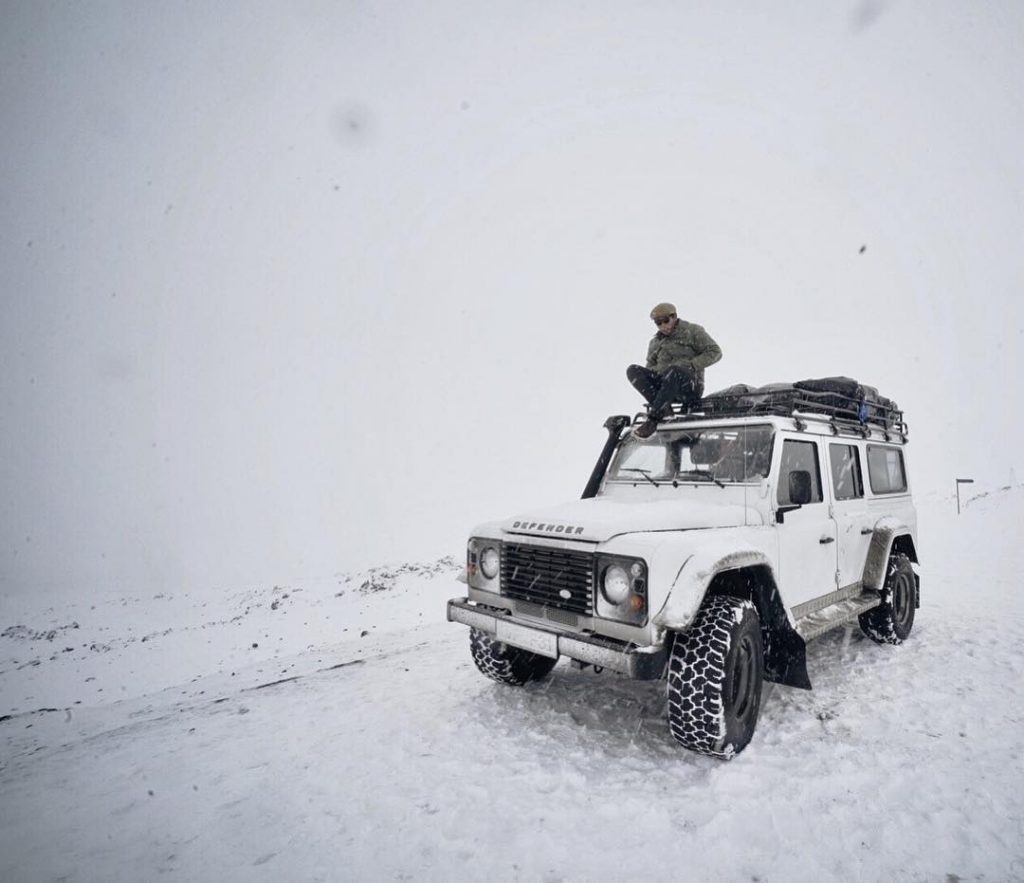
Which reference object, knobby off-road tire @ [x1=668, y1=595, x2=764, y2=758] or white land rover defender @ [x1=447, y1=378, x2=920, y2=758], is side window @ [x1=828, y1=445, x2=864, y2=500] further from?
knobby off-road tire @ [x1=668, y1=595, x2=764, y2=758]

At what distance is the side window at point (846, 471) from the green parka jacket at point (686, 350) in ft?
4.79

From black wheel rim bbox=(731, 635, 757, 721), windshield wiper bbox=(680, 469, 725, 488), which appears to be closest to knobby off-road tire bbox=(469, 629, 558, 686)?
black wheel rim bbox=(731, 635, 757, 721)

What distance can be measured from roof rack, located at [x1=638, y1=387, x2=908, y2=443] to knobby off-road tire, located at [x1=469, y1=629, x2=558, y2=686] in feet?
8.33

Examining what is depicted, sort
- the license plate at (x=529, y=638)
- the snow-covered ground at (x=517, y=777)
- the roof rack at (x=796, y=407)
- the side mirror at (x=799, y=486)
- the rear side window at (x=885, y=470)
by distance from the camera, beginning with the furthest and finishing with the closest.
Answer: the rear side window at (x=885, y=470) < the roof rack at (x=796, y=407) < the side mirror at (x=799, y=486) < the license plate at (x=529, y=638) < the snow-covered ground at (x=517, y=777)

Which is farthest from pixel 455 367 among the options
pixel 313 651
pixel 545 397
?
pixel 313 651

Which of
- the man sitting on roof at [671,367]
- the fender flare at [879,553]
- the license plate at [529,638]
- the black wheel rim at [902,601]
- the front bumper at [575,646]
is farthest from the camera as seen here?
the black wheel rim at [902,601]

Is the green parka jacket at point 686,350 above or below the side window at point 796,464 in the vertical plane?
above

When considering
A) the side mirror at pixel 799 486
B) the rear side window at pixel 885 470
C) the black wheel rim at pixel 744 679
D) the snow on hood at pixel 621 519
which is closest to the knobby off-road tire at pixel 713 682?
the black wheel rim at pixel 744 679

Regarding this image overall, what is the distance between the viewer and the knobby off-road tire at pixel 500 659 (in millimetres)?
4371

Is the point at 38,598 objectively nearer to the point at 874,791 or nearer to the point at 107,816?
the point at 107,816

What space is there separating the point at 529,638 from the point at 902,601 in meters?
4.46

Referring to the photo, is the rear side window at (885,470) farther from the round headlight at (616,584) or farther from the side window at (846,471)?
the round headlight at (616,584)

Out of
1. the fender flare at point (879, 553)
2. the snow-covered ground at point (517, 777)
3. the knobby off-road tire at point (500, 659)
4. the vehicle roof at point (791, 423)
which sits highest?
the vehicle roof at point (791, 423)

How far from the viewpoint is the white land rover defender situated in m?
3.18
